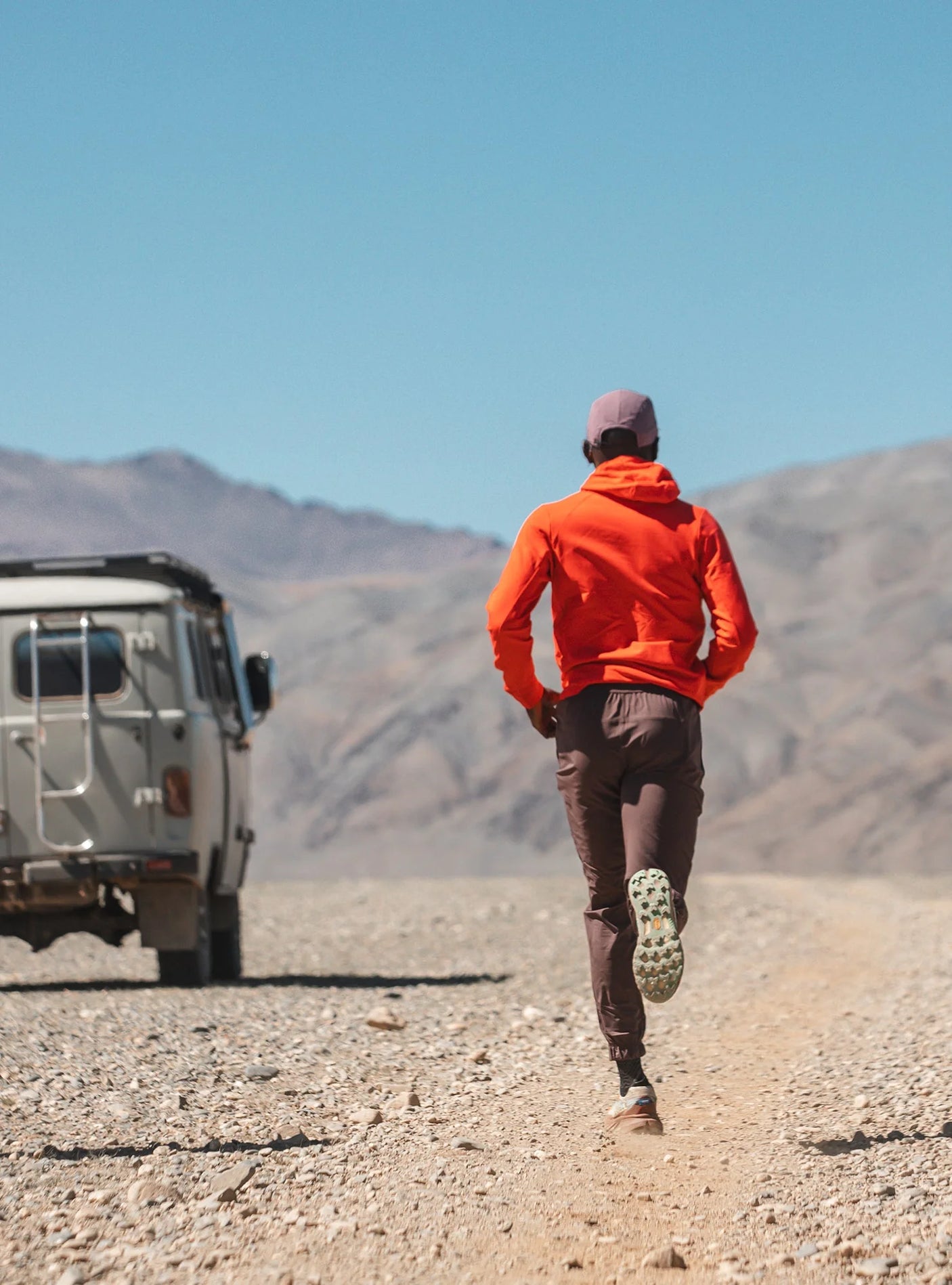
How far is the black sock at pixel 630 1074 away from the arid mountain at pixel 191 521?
15585 centimetres

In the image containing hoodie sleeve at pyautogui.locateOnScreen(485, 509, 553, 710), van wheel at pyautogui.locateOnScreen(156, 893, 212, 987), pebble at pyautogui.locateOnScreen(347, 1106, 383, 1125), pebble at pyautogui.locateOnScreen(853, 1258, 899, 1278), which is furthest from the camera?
van wheel at pyautogui.locateOnScreen(156, 893, 212, 987)

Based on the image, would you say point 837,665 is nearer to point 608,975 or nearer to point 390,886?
point 390,886

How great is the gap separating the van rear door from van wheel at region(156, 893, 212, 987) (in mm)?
915

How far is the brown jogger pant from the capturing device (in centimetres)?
552

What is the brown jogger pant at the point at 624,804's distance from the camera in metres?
5.52

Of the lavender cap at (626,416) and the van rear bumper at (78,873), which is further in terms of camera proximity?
the van rear bumper at (78,873)

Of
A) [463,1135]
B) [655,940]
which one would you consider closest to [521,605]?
[655,940]

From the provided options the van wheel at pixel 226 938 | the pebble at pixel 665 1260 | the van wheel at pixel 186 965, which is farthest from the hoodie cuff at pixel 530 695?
the van wheel at pixel 226 938

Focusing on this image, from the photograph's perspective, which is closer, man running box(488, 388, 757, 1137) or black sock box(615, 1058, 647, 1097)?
man running box(488, 388, 757, 1137)

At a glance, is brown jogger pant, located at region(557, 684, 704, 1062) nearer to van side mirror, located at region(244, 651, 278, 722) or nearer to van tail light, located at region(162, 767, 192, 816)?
van tail light, located at region(162, 767, 192, 816)

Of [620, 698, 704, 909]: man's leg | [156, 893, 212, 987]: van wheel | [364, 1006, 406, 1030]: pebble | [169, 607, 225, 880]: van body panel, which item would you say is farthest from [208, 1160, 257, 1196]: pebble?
[156, 893, 212, 987]: van wheel

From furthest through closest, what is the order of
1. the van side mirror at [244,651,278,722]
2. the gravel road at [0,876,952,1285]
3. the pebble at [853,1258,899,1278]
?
the van side mirror at [244,651,278,722] < the gravel road at [0,876,952,1285] < the pebble at [853,1258,899,1278]

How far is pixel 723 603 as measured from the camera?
5.64 meters

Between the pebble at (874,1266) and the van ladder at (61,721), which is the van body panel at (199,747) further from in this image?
the pebble at (874,1266)
